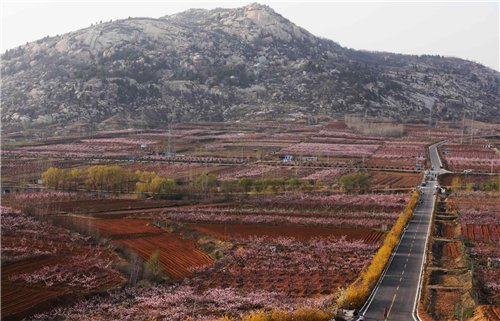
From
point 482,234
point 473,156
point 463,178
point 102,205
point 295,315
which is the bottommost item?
point 482,234

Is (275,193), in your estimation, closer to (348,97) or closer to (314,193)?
(314,193)

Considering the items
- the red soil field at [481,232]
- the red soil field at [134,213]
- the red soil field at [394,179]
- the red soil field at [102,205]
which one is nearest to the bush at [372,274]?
the red soil field at [481,232]

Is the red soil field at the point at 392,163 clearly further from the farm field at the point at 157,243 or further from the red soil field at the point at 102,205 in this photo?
the farm field at the point at 157,243

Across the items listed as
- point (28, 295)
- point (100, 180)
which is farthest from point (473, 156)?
point (28, 295)

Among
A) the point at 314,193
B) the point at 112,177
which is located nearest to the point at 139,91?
the point at 112,177

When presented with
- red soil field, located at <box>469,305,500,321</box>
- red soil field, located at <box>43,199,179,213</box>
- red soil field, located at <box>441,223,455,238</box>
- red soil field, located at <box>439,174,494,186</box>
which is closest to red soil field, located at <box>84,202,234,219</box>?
red soil field, located at <box>43,199,179,213</box>

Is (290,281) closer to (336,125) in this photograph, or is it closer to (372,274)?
(372,274)

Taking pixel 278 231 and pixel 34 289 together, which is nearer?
pixel 34 289
